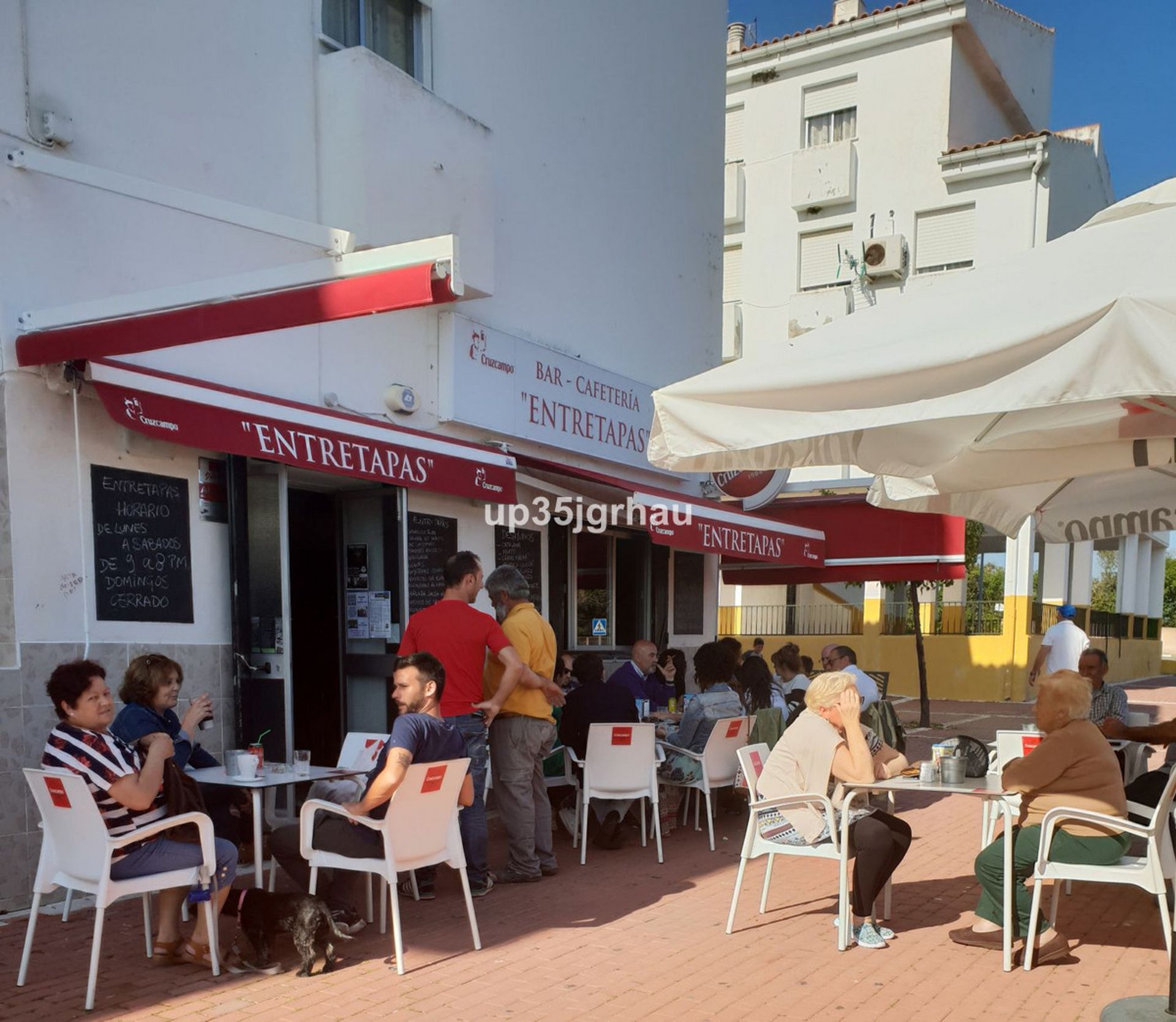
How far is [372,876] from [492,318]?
4.90 m

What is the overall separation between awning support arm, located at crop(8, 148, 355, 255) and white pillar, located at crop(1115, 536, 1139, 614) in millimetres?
28541

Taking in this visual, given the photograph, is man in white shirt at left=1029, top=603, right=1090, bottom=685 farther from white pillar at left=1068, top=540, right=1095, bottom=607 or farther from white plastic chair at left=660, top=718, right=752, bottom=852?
white pillar at left=1068, top=540, right=1095, bottom=607

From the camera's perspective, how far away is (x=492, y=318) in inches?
356

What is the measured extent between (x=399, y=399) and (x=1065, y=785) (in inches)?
201

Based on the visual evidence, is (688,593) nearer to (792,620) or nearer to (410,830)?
(410,830)

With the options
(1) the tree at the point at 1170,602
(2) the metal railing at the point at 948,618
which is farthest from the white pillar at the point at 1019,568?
(1) the tree at the point at 1170,602

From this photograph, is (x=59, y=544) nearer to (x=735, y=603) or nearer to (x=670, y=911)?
(x=670, y=911)

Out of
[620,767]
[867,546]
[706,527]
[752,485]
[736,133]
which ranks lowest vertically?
[620,767]

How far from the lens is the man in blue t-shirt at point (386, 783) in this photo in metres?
4.61

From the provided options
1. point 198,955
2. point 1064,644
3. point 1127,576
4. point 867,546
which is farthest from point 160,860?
point 1127,576

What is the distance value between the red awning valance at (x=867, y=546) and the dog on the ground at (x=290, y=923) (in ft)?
24.3

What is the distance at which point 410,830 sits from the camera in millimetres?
4625

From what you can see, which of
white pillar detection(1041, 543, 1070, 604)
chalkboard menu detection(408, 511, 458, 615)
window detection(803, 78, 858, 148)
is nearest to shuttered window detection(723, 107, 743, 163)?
window detection(803, 78, 858, 148)

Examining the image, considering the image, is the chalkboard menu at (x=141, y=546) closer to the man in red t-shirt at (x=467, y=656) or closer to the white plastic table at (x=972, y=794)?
the man in red t-shirt at (x=467, y=656)
